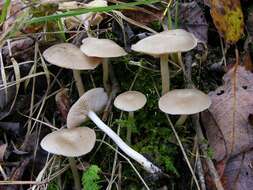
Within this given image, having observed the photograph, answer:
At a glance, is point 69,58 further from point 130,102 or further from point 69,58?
point 130,102

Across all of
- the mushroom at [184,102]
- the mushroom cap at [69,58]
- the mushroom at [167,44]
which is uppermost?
the mushroom at [167,44]

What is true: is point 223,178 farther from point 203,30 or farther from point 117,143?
point 203,30

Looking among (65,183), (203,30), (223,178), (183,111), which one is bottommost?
(65,183)

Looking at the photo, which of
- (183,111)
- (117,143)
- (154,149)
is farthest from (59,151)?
(183,111)

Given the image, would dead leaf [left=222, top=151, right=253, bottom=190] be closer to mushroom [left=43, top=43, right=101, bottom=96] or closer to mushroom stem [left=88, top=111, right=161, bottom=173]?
mushroom stem [left=88, top=111, right=161, bottom=173]

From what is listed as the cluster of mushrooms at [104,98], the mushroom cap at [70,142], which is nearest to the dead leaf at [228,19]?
the cluster of mushrooms at [104,98]

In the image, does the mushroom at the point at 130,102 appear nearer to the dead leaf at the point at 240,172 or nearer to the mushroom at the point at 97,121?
the mushroom at the point at 97,121

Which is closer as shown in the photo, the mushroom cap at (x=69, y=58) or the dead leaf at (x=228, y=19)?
the mushroom cap at (x=69, y=58)

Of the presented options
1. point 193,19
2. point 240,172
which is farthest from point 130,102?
point 193,19

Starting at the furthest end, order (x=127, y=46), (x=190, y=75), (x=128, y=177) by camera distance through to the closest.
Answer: (x=127, y=46) < (x=190, y=75) < (x=128, y=177)
